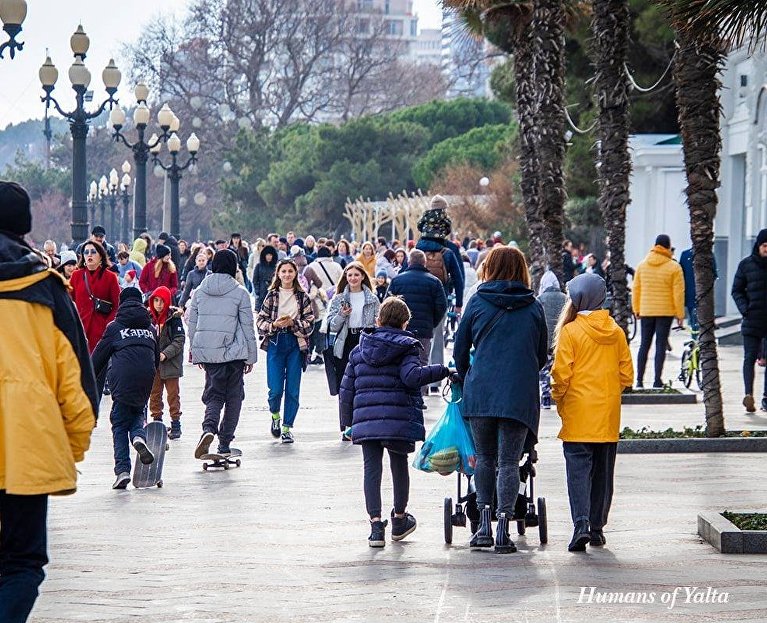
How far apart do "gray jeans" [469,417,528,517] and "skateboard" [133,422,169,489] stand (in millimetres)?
3532

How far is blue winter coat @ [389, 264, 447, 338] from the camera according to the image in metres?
15.8

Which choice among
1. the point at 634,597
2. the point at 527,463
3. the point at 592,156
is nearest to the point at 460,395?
the point at 527,463

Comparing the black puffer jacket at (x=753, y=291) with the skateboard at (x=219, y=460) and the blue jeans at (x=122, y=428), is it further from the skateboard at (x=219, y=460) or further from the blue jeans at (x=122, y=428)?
the blue jeans at (x=122, y=428)

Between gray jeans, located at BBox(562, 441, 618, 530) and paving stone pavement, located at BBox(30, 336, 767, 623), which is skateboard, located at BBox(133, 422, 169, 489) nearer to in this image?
paving stone pavement, located at BBox(30, 336, 767, 623)

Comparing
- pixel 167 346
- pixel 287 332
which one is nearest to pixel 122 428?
pixel 167 346

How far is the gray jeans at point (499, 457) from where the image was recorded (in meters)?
9.09

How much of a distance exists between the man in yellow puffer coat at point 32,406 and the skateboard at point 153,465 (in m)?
5.87

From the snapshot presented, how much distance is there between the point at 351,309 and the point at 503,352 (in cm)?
596

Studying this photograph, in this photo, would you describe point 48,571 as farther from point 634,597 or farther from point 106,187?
point 106,187

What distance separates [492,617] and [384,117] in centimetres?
6111

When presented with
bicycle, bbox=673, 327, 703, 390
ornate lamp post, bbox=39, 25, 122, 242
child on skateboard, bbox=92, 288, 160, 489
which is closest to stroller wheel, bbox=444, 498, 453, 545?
child on skateboard, bbox=92, 288, 160, 489

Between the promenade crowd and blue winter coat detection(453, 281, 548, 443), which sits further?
blue winter coat detection(453, 281, 548, 443)

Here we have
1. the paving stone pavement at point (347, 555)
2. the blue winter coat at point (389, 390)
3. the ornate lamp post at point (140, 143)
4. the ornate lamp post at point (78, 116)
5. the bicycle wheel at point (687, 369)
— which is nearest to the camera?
the paving stone pavement at point (347, 555)

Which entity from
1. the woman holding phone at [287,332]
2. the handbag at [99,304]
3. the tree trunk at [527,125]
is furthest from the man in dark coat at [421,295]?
the tree trunk at [527,125]
